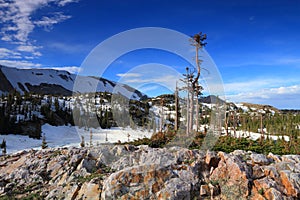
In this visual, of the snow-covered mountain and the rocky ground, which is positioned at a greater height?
the snow-covered mountain

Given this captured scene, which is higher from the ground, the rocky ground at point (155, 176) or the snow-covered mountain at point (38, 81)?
the snow-covered mountain at point (38, 81)

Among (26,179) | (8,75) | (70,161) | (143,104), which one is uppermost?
(8,75)

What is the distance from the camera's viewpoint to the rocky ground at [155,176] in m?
8.66

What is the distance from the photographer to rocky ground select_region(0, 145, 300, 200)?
28.4ft

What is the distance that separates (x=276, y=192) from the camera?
8.27 metres

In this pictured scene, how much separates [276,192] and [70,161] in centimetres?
888

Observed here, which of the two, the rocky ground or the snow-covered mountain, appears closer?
the rocky ground

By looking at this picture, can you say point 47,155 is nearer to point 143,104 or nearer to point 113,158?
point 113,158

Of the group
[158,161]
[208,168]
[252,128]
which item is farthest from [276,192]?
[252,128]

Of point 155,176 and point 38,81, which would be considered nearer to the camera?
point 155,176

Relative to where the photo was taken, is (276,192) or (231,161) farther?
(231,161)

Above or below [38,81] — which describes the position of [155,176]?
below

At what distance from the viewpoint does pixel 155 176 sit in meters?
9.20

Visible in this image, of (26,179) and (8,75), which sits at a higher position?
(8,75)
